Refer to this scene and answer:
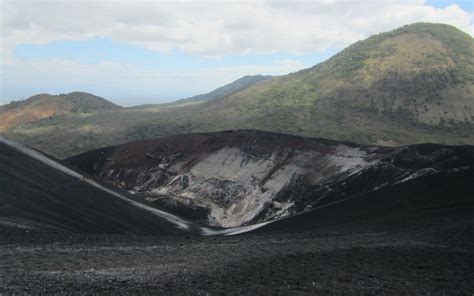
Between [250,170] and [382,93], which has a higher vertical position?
[382,93]

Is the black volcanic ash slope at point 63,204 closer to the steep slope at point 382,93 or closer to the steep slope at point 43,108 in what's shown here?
the steep slope at point 382,93

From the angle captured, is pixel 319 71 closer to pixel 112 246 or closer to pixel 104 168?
pixel 104 168

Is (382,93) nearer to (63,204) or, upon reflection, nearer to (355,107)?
(355,107)

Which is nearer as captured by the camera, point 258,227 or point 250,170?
point 258,227

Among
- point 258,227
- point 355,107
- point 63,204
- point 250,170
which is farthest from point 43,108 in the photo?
point 258,227

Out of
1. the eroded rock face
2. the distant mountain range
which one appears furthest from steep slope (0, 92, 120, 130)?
the eroded rock face

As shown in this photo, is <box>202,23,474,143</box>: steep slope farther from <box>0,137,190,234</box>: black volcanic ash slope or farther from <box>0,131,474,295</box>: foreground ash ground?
<box>0,137,190,234</box>: black volcanic ash slope
